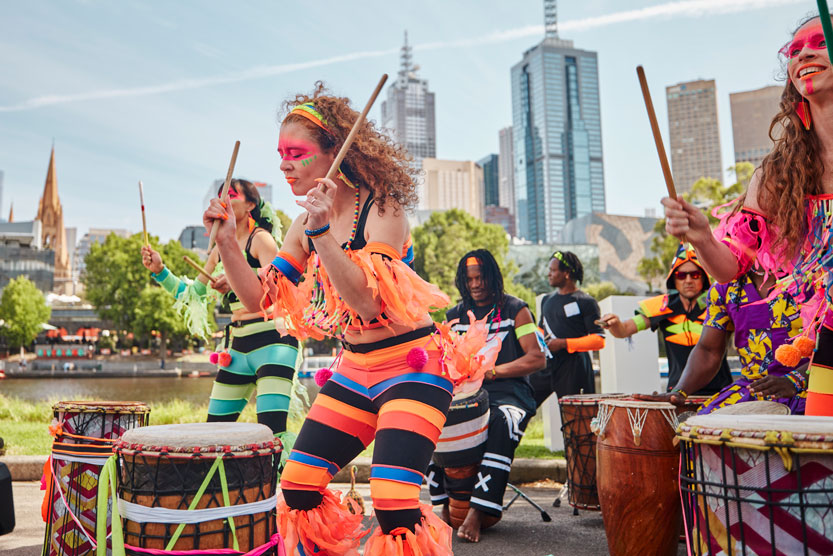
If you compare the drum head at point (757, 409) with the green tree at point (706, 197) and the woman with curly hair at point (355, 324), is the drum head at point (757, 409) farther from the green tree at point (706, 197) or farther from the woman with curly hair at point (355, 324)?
the green tree at point (706, 197)

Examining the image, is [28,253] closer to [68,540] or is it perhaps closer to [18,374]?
[18,374]

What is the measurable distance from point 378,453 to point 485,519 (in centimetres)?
215

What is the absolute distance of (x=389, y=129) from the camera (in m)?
3.41

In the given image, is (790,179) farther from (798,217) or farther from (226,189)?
(226,189)

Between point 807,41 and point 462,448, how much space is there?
9.72 feet

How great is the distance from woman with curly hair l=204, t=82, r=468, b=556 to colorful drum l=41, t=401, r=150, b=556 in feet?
3.36

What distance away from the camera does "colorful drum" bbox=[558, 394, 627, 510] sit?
15.4 ft

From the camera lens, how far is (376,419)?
9.47 feet

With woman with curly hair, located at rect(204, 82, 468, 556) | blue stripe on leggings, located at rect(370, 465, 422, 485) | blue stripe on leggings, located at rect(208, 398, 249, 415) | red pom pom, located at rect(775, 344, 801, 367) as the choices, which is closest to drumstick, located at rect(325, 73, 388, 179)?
woman with curly hair, located at rect(204, 82, 468, 556)

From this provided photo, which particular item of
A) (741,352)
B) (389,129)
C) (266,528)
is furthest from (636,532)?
(389,129)

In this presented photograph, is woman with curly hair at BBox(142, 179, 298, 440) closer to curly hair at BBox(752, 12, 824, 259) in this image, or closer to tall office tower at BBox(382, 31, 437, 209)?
curly hair at BBox(752, 12, 824, 259)

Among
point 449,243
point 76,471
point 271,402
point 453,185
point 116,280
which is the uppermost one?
point 453,185

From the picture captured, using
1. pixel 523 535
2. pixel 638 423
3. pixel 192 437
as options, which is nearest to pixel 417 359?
pixel 192 437

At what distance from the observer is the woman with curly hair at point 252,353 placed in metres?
4.37
